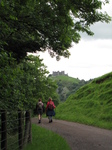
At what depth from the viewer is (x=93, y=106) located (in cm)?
2247

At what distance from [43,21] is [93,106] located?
13046 millimetres

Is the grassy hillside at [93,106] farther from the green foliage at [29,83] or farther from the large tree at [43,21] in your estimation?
the large tree at [43,21]

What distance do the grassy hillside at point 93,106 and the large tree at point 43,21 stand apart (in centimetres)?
678

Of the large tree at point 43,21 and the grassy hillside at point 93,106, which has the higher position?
the large tree at point 43,21

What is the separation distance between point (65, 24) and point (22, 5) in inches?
73.9

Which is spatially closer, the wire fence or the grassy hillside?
the wire fence

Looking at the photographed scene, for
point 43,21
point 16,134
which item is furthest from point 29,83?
point 16,134

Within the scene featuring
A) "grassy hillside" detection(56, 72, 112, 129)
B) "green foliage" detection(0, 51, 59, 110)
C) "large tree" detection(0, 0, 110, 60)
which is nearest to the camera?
"green foliage" detection(0, 51, 59, 110)

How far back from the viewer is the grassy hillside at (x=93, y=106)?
1858 cm

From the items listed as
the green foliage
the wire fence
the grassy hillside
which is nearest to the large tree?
the green foliage

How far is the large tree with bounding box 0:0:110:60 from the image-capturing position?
352 inches

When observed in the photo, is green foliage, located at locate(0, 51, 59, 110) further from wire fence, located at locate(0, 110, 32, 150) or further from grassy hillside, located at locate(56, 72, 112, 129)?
grassy hillside, located at locate(56, 72, 112, 129)

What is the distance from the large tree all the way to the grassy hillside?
6.78 metres

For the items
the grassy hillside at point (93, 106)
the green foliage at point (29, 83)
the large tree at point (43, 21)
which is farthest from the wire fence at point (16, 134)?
the grassy hillside at point (93, 106)
